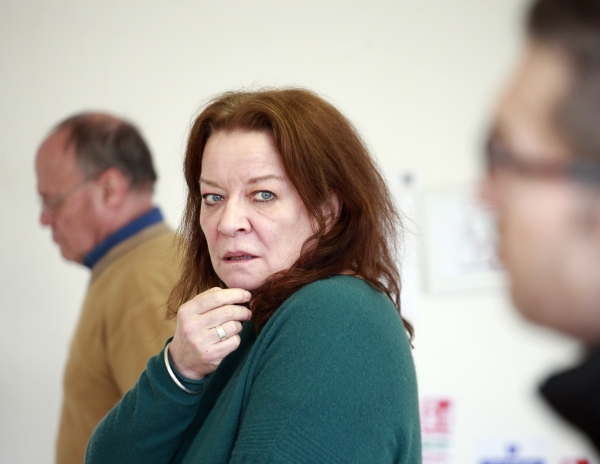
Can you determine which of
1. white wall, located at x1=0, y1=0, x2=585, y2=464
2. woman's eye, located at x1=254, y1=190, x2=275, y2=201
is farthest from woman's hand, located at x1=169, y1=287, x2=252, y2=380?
white wall, located at x1=0, y1=0, x2=585, y2=464

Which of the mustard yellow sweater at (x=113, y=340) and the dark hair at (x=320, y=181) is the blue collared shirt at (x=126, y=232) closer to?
the mustard yellow sweater at (x=113, y=340)

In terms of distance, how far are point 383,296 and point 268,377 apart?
0.61ft

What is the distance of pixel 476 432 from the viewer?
233cm

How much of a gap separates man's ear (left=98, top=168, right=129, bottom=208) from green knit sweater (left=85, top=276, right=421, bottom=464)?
3.29 feet

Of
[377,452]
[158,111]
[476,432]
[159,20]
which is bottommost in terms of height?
[476,432]

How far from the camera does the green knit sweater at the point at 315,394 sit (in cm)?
78

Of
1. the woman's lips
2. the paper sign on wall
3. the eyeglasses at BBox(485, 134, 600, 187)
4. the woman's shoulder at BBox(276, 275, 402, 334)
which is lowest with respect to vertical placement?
the paper sign on wall

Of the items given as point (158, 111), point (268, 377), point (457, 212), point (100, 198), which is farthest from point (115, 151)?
point (268, 377)

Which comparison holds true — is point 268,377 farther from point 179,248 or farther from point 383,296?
point 179,248

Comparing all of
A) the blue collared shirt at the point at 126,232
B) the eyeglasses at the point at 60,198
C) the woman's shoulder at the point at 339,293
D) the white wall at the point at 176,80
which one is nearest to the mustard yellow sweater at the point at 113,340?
the blue collared shirt at the point at 126,232

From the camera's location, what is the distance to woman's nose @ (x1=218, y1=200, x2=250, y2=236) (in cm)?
94

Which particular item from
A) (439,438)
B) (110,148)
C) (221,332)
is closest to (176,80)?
(110,148)

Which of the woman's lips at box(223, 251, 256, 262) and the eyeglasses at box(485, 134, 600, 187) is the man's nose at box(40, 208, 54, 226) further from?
the eyeglasses at box(485, 134, 600, 187)

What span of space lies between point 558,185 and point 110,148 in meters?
1.80
